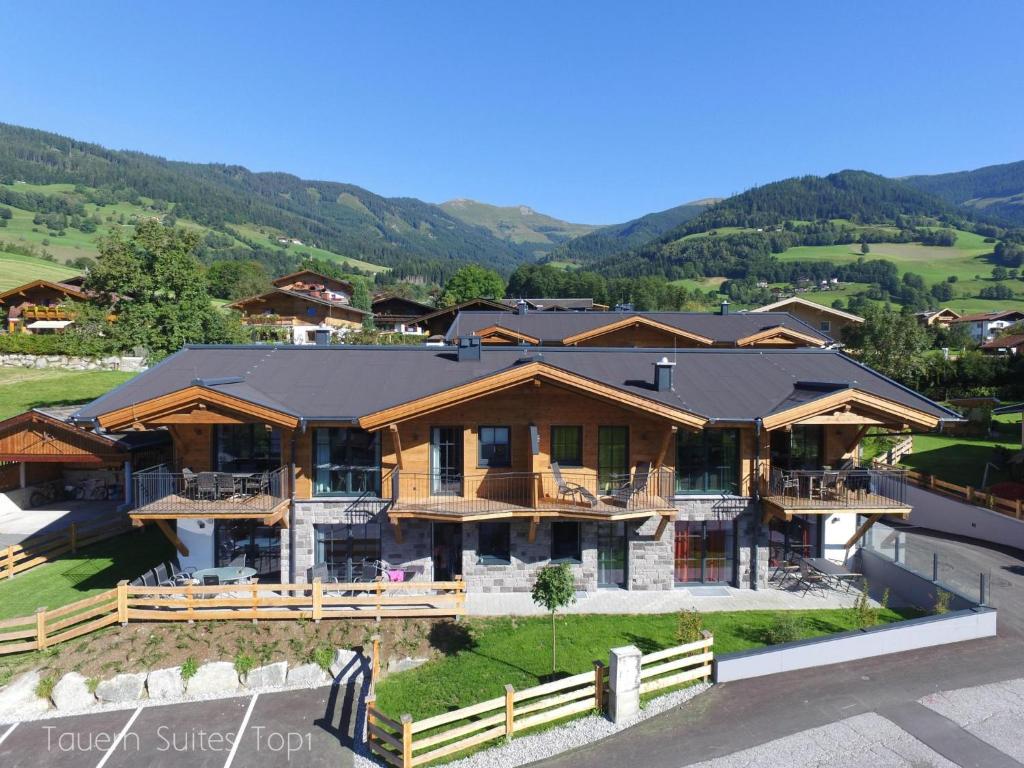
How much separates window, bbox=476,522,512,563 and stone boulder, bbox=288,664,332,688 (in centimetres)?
474

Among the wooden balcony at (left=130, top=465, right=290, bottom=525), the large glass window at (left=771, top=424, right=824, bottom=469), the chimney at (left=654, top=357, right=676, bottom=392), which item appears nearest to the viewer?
the wooden balcony at (left=130, top=465, right=290, bottom=525)

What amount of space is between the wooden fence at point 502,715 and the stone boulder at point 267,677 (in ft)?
10.00

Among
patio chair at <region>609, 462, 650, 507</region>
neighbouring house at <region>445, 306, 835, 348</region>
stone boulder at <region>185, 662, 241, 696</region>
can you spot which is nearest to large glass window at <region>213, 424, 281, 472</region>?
stone boulder at <region>185, 662, 241, 696</region>

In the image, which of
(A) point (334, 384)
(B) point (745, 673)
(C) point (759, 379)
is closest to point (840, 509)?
(C) point (759, 379)

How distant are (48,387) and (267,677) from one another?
3436cm

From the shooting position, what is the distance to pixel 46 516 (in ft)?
73.7

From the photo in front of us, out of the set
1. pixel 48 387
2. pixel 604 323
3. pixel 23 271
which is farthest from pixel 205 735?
pixel 23 271

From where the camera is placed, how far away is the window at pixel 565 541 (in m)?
16.0

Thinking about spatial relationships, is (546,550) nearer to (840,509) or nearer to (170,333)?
(840,509)

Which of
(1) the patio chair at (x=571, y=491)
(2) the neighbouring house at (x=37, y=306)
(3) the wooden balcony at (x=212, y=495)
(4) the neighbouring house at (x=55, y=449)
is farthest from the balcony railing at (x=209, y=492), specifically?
(2) the neighbouring house at (x=37, y=306)

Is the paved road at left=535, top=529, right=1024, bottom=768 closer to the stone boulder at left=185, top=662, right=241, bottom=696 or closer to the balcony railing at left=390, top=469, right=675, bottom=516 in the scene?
the balcony railing at left=390, top=469, right=675, bottom=516

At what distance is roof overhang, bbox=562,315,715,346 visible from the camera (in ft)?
90.8

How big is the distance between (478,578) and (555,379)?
18.9 feet

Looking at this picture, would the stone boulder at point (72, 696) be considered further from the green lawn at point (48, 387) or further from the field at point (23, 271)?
the field at point (23, 271)
